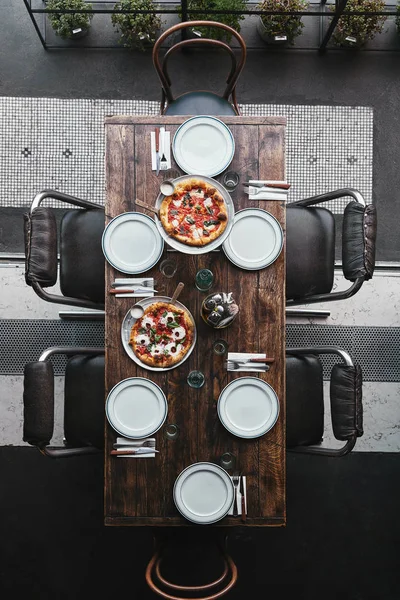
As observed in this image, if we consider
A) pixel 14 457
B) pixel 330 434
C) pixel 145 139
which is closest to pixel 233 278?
pixel 145 139

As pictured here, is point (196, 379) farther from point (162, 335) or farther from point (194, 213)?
point (194, 213)

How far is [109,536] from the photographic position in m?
3.73

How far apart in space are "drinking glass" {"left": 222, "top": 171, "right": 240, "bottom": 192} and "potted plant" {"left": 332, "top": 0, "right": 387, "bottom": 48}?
1.77 meters

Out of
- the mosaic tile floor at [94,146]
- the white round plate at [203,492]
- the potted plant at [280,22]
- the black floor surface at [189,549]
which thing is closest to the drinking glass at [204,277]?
the white round plate at [203,492]

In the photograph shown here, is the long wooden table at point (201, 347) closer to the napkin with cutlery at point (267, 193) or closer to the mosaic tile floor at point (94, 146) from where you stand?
the napkin with cutlery at point (267, 193)

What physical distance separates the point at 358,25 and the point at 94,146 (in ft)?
6.26

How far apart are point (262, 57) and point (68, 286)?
210cm

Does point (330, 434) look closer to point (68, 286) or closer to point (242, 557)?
point (242, 557)

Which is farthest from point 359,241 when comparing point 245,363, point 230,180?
point 245,363

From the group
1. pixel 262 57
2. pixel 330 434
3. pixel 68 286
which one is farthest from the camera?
pixel 262 57

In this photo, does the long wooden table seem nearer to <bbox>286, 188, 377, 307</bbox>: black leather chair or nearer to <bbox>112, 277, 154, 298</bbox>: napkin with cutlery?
<bbox>112, 277, 154, 298</bbox>: napkin with cutlery

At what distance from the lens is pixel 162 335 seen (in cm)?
271

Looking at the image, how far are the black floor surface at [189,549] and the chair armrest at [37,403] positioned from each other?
3.64 ft

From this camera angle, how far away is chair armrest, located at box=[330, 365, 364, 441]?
2773 mm
